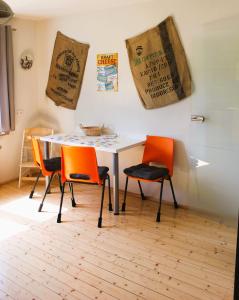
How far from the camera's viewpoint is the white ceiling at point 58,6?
3336mm

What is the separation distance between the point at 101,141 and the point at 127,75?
0.84 m

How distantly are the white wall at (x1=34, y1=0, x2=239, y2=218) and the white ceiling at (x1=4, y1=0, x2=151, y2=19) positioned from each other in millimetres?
109

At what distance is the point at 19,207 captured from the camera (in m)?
3.53

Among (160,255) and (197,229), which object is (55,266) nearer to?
(160,255)

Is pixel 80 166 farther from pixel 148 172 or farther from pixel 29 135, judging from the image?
pixel 29 135

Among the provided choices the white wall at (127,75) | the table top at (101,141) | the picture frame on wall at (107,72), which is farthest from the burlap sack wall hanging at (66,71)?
the table top at (101,141)

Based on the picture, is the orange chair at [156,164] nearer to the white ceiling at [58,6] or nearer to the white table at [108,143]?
the white table at [108,143]

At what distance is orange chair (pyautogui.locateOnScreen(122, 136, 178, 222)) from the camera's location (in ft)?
10.4

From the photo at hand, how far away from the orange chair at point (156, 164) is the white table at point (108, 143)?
0.47ft

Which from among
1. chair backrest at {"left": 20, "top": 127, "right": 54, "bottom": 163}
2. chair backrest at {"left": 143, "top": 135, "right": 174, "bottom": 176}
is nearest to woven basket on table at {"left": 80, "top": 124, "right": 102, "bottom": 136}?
chair backrest at {"left": 143, "top": 135, "right": 174, "bottom": 176}

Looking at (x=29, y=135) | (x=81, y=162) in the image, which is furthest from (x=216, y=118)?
(x=29, y=135)

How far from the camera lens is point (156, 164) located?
360cm

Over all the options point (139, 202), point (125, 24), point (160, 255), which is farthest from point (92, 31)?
point (160, 255)

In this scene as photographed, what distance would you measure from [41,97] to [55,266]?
2.75m
